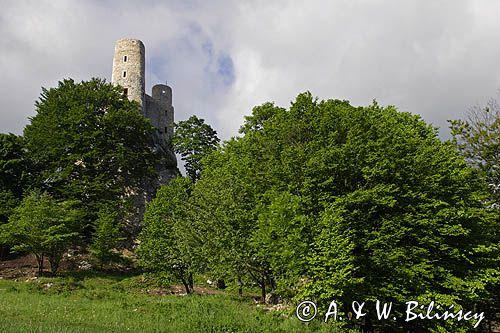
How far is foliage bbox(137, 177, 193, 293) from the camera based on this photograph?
23.3m

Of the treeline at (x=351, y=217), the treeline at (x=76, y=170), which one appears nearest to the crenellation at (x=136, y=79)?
the treeline at (x=76, y=170)

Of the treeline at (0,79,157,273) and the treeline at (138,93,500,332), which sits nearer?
the treeline at (138,93,500,332)

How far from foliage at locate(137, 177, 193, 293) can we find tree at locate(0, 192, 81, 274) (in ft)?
17.0

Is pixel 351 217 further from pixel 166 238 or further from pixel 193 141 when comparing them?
pixel 193 141

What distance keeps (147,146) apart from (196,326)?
33251mm

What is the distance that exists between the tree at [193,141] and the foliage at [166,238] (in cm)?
1683

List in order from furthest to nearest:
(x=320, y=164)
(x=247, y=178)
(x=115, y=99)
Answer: (x=115, y=99)
(x=247, y=178)
(x=320, y=164)

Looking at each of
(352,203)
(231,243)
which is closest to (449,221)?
(352,203)

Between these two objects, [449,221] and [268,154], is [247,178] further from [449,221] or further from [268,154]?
[449,221]

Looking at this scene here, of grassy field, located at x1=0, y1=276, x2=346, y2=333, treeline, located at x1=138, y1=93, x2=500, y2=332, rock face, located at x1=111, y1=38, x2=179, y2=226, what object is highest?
rock face, located at x1=111, y1=38, x2=179, y2=226

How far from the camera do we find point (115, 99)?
41.0 meters

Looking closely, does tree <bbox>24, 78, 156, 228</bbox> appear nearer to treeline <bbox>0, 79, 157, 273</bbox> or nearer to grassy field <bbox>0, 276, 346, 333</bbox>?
treeline <bbox>0, 79, 157, 273</bbox>

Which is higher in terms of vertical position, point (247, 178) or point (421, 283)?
point (247, 178)

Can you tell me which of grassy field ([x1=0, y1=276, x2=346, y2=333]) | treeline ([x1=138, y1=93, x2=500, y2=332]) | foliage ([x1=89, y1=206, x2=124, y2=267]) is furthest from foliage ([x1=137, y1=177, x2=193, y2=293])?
grassy field ([x1=0, y1=276, x2=346, y2=333])
